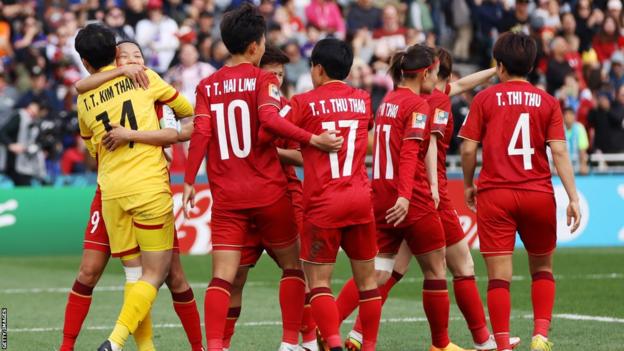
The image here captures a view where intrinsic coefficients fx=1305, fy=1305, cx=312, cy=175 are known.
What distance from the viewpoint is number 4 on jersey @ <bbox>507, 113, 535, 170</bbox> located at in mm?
9094

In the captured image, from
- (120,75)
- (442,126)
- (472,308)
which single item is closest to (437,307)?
(472,308)

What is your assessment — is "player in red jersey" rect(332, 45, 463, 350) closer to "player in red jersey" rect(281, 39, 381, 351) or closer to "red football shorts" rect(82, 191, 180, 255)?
"player in red jersey" rect(281, 39, 381, 351)

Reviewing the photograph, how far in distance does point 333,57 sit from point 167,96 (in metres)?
1.19

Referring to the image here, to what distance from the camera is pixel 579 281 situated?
602 inches

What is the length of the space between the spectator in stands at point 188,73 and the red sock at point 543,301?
12722 mm

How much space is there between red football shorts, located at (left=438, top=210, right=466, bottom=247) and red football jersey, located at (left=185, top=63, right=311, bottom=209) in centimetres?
160

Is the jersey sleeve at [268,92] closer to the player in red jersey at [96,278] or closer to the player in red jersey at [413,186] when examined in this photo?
the player in red jersey at [96,278]

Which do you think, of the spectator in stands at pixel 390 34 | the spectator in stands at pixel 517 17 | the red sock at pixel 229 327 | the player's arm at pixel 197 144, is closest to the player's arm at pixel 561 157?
the player's arm at pixel 197 144

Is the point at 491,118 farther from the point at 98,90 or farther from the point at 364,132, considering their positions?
the point at 98,90

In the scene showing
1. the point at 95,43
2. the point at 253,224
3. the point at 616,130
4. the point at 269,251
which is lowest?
the point at 616,130

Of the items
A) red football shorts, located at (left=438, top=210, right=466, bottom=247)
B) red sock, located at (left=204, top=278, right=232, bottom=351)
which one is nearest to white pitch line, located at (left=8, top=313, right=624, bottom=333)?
red football shorts, located at (left=438, top=210, right=466, bottom=247)

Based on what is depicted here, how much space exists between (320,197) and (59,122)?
1360 centimetres

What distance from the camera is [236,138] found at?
877 centimetres

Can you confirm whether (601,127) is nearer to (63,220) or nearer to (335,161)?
(63,220)
